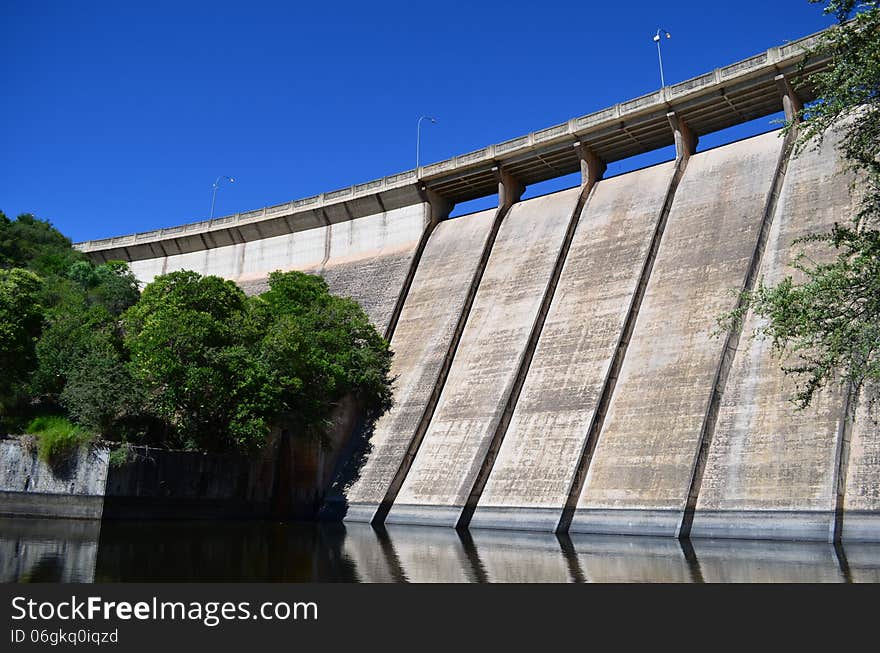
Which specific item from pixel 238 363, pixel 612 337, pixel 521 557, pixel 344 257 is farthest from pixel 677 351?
pixel 344 257

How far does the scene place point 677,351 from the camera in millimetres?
21797

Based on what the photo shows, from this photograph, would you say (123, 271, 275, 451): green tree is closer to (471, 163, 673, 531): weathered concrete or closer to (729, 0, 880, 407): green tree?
(471, 163, 673, 531): weathered concrete

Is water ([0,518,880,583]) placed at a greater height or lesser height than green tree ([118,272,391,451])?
lesser

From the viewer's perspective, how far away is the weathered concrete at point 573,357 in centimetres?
2142

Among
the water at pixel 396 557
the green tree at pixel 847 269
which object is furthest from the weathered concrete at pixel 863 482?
the green tree at pixel 847 269

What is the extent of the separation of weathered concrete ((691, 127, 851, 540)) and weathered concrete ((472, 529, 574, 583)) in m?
4.09

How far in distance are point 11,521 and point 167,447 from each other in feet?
16.3

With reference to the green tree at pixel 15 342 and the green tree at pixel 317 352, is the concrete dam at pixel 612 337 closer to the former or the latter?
the green tree at pixel 317 352

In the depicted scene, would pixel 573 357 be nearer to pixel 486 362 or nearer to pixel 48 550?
pixel 486 362

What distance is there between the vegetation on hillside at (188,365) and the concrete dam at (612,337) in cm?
282

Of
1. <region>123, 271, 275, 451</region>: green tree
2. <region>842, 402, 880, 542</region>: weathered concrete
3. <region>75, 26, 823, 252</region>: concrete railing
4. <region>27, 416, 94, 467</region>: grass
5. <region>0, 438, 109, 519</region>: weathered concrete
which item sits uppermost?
<region>75, 26, 823, 252</region>: concrete railing

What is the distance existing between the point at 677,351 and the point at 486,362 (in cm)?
720

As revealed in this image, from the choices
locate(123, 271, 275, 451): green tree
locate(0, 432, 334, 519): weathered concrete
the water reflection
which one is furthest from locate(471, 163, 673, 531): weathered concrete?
the water reflection

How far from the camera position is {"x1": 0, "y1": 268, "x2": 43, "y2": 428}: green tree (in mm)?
24656
